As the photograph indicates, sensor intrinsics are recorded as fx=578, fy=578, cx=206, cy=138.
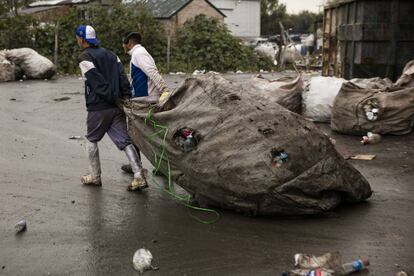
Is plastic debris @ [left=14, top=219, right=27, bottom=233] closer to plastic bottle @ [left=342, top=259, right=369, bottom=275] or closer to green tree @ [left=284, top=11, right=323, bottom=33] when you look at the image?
plastic bottle @ [left=342, top=259, right=369, bottom=275]

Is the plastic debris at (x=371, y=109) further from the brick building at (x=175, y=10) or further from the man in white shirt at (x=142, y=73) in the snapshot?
the brick building at (x=175, y=10)

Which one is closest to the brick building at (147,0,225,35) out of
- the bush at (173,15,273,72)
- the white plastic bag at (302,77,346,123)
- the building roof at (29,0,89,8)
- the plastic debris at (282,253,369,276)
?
the building roof at (29,0,89,8)

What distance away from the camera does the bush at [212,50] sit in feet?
78.8

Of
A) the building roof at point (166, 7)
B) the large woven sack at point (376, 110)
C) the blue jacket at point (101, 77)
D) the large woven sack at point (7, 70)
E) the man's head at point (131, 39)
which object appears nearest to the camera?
the blue jacket at point (101, 77)

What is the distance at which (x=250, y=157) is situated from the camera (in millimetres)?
4270

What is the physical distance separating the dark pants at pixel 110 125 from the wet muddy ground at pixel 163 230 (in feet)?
1.57

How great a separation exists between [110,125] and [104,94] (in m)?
0.38

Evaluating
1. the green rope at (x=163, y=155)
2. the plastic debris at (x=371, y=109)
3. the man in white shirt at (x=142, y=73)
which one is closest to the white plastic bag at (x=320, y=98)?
the plastic debris at (x=371, y=109)

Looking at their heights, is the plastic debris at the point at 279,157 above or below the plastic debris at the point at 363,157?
above

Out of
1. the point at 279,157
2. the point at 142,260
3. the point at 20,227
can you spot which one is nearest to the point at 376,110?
the point at 279,157

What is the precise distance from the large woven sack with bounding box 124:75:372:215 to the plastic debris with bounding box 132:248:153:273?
0.88m

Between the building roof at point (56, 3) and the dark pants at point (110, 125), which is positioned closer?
the dark pants at point (110, 125)

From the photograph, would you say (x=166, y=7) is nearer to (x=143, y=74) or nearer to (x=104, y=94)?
(x=143, y=74)

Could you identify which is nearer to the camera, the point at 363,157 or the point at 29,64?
the point at 363,157
